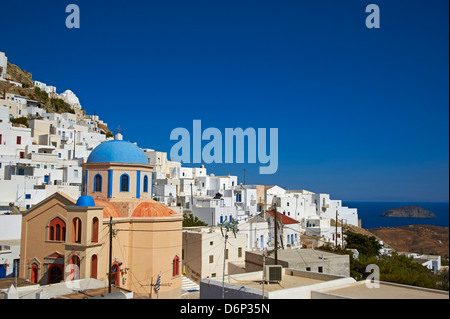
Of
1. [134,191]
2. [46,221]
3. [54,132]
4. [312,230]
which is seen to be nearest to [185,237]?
[134,191]

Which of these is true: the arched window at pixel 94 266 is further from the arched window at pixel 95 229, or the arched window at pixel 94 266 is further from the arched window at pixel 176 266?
the arched window at pixel 176 266

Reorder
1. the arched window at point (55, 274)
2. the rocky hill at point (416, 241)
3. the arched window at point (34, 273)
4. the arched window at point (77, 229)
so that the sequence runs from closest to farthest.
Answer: the arched window at point (77, 229), the arched window at point (55, 274), the arched window at point (34, 273), the rocky hill at point (416, 241)

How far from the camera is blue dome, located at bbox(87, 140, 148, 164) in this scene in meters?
→ 22.2

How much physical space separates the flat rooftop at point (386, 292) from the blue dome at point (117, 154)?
13331 millimetres

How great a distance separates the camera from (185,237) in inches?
1061

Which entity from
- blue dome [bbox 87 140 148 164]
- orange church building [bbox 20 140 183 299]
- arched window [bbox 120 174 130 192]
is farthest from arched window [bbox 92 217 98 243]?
blue dome [bbox 87 140 148 164]

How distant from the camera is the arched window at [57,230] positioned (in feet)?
63.6

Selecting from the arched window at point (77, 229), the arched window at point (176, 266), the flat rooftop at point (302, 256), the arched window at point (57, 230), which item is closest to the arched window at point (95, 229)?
the arched window at point (77, 229)

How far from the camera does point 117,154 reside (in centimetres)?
2231

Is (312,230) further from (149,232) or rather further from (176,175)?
(149,232)

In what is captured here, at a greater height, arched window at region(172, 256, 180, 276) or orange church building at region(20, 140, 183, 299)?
orange church building at region(20, 140, 183, 299)

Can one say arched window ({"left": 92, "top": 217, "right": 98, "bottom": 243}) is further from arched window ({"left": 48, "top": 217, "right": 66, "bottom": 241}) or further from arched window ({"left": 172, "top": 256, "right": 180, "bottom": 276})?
arched window ({"left": 172, "top": 256, "right": 180, "bottom": 276})

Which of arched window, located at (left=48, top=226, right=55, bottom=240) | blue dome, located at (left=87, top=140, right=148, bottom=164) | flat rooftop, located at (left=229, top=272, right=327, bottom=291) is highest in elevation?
blue dome, located at (left=87, top=140, right=148, bottom=164)
